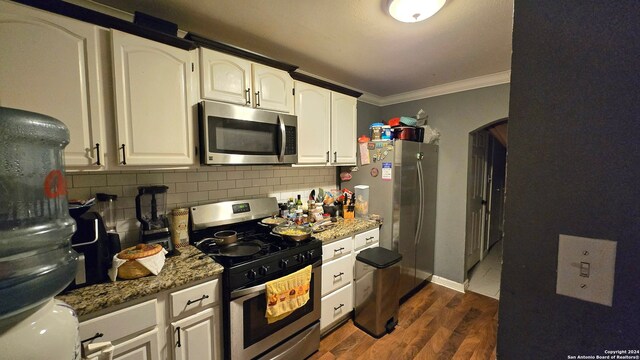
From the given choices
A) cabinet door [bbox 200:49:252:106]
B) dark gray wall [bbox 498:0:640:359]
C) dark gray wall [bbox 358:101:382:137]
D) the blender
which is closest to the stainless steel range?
the blender

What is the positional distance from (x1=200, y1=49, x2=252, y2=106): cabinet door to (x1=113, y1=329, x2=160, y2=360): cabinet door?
4.48 feet

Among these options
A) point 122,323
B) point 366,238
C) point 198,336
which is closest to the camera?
point 122,323

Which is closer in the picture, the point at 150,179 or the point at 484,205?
the point at 150,179

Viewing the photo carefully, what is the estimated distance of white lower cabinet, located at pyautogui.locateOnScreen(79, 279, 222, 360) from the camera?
1.05 metres

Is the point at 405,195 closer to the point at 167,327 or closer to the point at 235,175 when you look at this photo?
the point at 235,175

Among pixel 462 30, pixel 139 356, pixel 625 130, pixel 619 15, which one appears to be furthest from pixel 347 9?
pixel 139 356

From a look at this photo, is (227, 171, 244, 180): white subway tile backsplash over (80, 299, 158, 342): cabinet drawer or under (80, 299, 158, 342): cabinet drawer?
over

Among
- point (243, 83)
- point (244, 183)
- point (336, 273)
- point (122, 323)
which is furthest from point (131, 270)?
point (336, 273)

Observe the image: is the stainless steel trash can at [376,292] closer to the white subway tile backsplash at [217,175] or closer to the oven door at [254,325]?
the oven door at [254,325]

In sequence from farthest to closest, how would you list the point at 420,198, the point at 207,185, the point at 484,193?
the point at 484,193
the point at 420,198
the point at 207,185

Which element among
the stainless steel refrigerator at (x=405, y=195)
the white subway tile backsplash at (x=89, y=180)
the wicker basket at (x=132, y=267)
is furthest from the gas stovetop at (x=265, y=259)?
the stainless steel refrigerator at (x=405, y=195)

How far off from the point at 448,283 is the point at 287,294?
7.47ft

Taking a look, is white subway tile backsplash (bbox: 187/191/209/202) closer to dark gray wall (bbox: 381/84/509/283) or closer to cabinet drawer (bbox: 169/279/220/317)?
cabinet drawer (bbox: 169/279/220/317)

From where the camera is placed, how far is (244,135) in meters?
1.68
